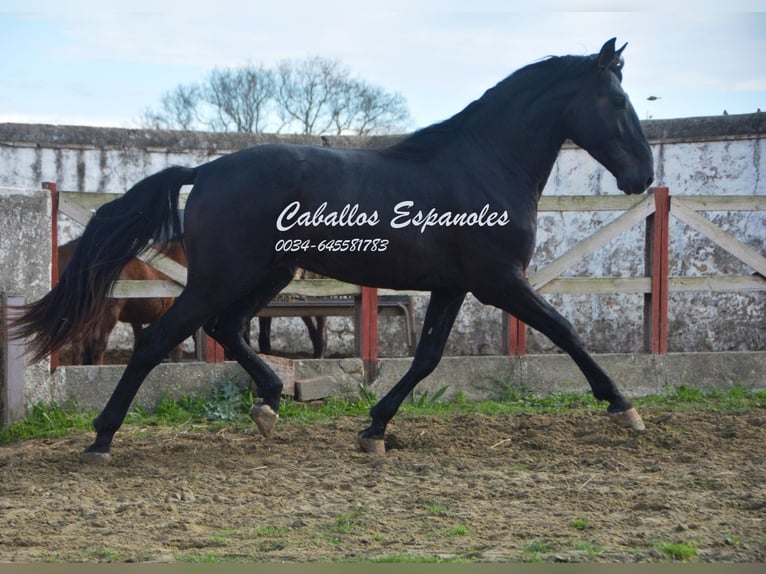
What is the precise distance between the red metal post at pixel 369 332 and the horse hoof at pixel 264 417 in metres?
1.77

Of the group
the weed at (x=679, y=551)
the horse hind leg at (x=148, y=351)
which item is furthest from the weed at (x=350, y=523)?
the horse hind leg at (x=148, y=351)

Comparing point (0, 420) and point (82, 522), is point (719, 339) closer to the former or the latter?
point (0, 420)

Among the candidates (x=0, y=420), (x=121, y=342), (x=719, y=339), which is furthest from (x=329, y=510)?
(x=719, y=339)

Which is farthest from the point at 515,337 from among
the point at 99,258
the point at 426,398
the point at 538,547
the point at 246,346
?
the point at 538,547

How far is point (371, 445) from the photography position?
566cm

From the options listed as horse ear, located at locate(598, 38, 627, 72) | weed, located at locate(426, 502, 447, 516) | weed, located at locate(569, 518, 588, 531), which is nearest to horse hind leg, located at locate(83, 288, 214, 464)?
weed, located at locate(426, 502, 447, 516)

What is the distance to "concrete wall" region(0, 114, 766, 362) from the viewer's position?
10.5 m

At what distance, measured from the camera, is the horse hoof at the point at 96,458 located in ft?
17.4

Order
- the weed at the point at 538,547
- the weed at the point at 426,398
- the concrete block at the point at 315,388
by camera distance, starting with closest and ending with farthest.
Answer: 1. the weed at the point at 538,547
2. the concrete block at the point at 315,388
3. the weed at the point at 426,398

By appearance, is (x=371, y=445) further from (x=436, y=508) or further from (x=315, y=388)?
(x=315, y=388)

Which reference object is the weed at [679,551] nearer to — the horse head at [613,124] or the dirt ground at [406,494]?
the dirt ground at [406,494]

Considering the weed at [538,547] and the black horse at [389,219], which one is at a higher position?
the black horse at [389,219]

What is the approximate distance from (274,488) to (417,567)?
154 cm

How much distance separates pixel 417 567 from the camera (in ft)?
10.4
